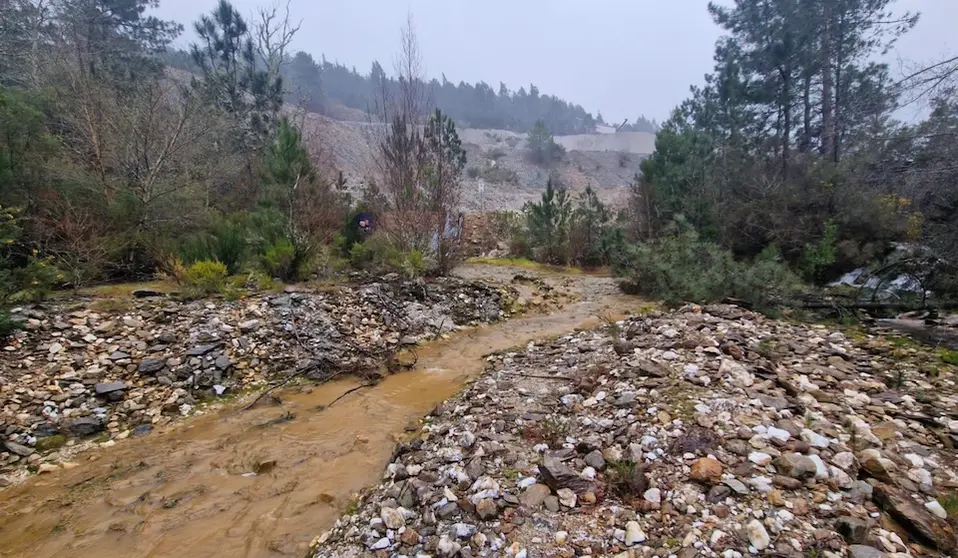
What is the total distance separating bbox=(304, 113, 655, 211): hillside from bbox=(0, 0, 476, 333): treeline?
13.4 metres

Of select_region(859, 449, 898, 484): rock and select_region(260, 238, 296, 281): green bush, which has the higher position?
select_region(260, 238, 296, 281): green bush

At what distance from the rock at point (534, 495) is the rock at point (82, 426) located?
13.4ft

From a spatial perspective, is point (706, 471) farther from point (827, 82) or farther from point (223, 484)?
point (827, 82)

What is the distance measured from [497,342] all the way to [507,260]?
8978mm

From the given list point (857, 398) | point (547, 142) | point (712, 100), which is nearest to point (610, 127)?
point (547, 142)

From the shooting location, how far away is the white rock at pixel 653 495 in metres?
2.13

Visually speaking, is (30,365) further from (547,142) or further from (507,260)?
(547,142)

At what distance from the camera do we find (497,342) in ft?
22.1

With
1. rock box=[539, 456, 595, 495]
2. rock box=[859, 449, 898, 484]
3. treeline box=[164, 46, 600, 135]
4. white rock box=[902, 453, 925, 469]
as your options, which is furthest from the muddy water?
treeline box=[164, 46, 600, 135]

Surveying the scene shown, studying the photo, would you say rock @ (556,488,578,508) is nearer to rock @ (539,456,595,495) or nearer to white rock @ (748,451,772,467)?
rock @ (539,456,595,495)

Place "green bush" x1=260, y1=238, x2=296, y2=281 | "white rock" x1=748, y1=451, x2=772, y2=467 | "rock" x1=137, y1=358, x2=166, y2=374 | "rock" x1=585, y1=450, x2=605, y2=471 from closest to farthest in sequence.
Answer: "white rock" x1=748, y1=451, x2=772, y2=467 < "rock" x1=585, y1=450, x2=605, y2=471 < "rock" x1=137, y1=358, x2=166, y2=374 < "green bush" x1=260, y1=238, x2=296, y2=281

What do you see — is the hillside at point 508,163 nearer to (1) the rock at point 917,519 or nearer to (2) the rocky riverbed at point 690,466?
(2) the rocky riverbed at point 690,466

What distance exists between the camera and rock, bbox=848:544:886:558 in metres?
1.64

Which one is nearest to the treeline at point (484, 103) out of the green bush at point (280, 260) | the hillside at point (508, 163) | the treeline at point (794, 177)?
the hillside at point (508, 163)
